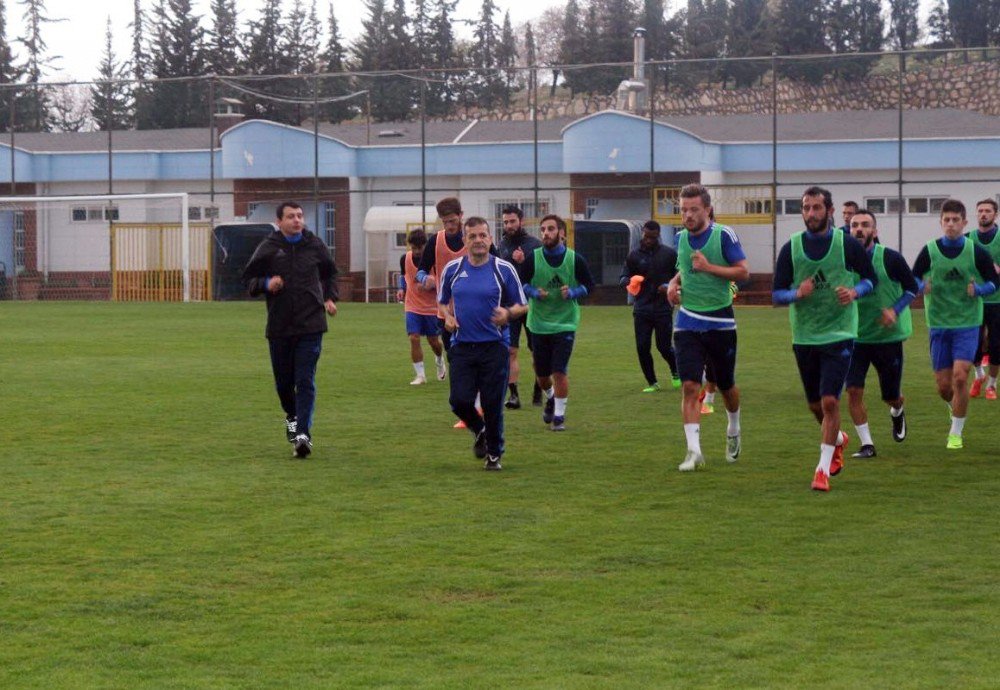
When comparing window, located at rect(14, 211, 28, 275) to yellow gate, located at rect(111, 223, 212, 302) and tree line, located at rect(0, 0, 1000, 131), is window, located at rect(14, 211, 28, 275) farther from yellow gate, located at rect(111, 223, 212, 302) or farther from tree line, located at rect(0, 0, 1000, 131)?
tree line, located at rect(0, 0, 1000, 131)

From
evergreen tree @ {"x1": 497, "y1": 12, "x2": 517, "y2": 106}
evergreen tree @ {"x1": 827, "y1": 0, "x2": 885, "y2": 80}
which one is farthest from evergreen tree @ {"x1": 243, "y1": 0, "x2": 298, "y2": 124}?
evergreen tree @ {"x1": 827, "y1": 0, "x2": 885, "y2": 80}

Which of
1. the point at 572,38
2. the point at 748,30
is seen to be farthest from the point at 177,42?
the point at 748,30

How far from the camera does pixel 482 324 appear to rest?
1066 cm

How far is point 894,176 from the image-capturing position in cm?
4031

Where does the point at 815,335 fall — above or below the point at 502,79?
below

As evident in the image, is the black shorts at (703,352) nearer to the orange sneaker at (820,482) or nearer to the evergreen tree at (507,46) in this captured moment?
the orange sneaker at (820,482)

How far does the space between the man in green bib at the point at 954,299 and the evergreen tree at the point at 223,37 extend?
230ft

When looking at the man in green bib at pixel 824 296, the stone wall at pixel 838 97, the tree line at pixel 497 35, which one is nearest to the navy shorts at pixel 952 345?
the man in green bib at pixel 824 296

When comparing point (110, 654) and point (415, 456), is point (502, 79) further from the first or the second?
point (110, 654)

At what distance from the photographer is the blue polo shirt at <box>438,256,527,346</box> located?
10664 millimetres

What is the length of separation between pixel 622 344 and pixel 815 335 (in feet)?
47.2

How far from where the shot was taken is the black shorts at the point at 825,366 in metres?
9.75

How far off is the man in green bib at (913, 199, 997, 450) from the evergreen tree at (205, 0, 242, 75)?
7022 centimetres

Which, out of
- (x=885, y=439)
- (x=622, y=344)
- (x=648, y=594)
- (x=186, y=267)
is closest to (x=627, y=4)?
(x=186, y=267)
